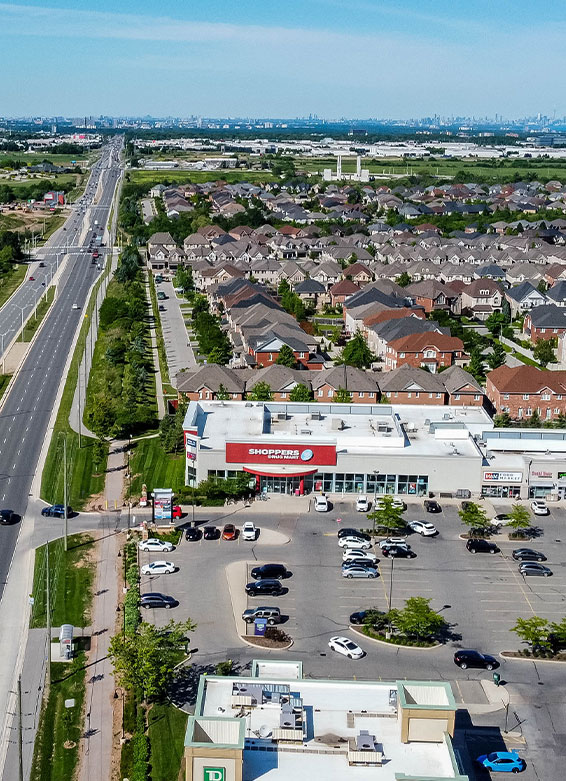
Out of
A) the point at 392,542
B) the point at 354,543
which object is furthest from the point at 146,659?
the point at 392,542

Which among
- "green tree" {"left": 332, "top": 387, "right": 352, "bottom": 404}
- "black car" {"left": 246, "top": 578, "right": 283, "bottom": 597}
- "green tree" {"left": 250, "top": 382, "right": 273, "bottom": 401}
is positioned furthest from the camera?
"green tree" {"left": 332, "top": 387, "right": 352, "bottom": 404}

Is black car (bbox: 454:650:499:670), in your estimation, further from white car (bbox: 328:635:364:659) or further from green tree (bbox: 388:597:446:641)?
white car (bbox: 328:635:364:659)

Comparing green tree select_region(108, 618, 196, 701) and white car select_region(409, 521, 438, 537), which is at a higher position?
green tree select_region(108, 618, 196, 701)

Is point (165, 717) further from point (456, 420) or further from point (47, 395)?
point (47, 395)

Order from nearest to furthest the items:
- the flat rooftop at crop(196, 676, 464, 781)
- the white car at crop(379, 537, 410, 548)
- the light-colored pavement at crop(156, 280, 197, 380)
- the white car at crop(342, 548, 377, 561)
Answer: the flat rooftop at crop(196, 676, 464, 781)
the white car at crop(342, 548, 377, 561)
the white car at crop(379, 537, 410, 548)
the light-colored pavement at crop(156, 280, 197, 380)

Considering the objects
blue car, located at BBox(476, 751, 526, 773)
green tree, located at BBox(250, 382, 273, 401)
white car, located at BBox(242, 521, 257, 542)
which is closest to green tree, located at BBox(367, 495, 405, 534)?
white car, located at BBox(242, 521, 257, 542)

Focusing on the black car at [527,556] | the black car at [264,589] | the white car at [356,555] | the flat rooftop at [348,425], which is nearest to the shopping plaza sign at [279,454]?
the flat rooftop at [348,425]
